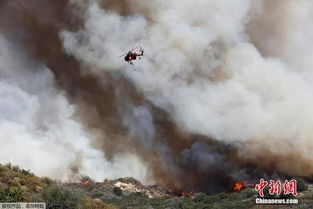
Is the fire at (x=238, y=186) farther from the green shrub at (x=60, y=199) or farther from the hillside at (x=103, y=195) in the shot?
the green shrub at (x=60, y=199)

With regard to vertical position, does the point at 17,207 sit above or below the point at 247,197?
below

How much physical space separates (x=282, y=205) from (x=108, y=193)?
3684cm

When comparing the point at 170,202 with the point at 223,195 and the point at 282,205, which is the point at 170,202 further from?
the point at 282,205

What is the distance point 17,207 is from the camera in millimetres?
36188

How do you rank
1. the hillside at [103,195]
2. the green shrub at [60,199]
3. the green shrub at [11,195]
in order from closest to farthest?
1. the green shrub at [11,195]
2. the green shrub at [60,199]
3. the hillside at [103,195]

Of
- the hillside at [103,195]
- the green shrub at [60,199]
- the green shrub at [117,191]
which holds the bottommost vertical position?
the green shrub at [60,199]

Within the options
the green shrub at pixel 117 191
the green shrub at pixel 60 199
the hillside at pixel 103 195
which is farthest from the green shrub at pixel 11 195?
the green shrub at pixel 117 191

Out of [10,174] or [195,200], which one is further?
[195,200]

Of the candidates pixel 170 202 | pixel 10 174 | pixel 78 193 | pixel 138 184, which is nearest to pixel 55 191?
pixel 78 193

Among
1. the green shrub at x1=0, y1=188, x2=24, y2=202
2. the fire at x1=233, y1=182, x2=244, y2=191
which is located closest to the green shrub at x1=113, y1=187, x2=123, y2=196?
the fire at x1=233, y1=182, x2=244, y2=191

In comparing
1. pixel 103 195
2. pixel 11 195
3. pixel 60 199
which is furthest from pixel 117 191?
pixel 11 195

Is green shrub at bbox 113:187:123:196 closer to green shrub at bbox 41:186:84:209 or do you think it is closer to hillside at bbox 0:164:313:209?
hillside at bbox 0:164:313:209

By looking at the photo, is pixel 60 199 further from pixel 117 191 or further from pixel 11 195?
pixel 117 191

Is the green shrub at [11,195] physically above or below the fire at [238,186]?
below
